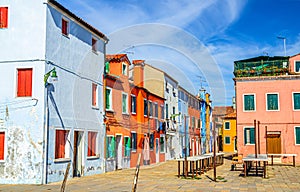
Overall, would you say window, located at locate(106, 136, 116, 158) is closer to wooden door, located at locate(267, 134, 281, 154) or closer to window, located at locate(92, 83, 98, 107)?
window, located at locate(92, 83, 98, 107)

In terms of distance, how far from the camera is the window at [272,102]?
1137 inches

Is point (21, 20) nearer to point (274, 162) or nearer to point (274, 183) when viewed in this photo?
point (274, 183)

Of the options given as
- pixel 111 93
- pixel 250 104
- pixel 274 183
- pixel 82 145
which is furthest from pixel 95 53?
pixel 250 104

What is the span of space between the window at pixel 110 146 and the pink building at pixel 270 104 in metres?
11.1

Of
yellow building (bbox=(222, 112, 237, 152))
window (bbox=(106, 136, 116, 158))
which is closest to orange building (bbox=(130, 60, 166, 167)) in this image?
window (bbox=(106, 136, 116, 158))

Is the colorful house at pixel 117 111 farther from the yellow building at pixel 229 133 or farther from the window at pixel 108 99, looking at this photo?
the yellow building at pixel 229 133

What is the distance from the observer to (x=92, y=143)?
20.3 m

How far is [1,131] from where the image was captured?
53.0ft

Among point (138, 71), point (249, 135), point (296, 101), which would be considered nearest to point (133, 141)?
point (138, 71)

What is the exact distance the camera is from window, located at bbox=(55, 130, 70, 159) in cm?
1686

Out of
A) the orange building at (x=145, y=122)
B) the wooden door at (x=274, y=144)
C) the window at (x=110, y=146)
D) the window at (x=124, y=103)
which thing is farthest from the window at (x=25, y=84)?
the wooden door at (x=274, y=144)

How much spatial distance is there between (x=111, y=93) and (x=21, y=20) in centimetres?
745

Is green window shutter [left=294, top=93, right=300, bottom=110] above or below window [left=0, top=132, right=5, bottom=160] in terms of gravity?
above

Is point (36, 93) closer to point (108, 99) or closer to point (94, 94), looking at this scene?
point (94, 94)
